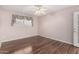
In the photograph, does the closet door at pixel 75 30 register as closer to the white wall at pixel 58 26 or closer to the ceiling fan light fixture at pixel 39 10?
the white wall at pixel 58 26

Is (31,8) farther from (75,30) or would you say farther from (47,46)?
(75,30)

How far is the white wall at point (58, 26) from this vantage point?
1.52 metres

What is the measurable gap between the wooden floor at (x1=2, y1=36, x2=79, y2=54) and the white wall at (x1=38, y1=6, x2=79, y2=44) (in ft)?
0.22

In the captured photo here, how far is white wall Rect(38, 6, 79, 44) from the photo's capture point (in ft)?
4.97

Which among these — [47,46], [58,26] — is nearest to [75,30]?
[58,26]

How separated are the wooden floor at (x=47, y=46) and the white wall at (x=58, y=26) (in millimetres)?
67

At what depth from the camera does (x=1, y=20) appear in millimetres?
1456

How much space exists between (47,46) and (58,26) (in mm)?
341

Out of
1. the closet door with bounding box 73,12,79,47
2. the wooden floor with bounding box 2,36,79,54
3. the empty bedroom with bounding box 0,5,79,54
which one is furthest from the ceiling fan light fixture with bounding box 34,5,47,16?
the closet door with bounding box 73,12,79,47

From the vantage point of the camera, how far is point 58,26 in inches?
61.0

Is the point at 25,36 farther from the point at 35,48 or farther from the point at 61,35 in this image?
the point at 61,35

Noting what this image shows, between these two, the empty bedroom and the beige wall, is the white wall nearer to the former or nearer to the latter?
the empty bedroom

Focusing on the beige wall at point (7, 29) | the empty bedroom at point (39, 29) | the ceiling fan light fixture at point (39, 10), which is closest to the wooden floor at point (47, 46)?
the empty bedroom at point (39, 29)

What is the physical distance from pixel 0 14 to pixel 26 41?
531mm
